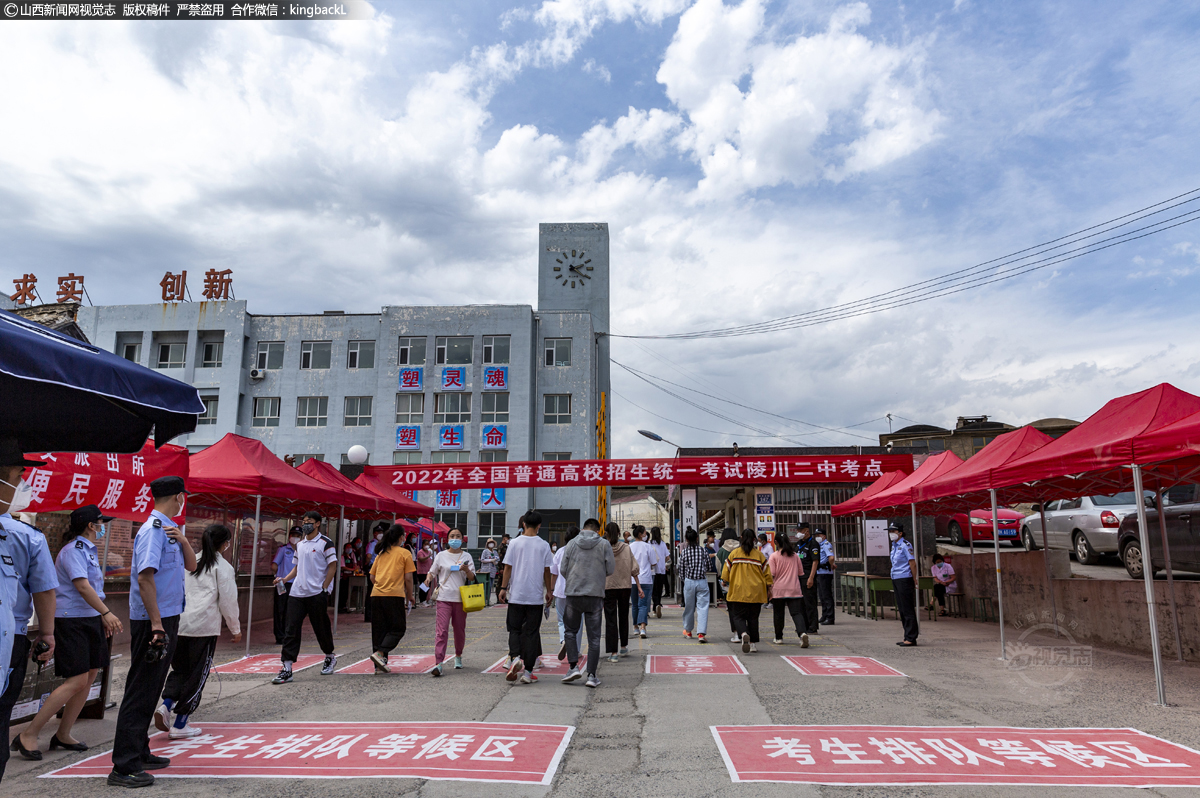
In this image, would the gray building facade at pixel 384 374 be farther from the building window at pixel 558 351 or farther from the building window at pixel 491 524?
the building window at pixel 491 524

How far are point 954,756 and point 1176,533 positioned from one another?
899 cm

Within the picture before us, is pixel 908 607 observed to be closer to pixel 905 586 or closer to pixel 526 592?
pixel 905 586

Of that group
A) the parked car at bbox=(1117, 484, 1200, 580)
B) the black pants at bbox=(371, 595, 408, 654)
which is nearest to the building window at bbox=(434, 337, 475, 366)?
the black pants at bbox=(371, 595, 408, 654)

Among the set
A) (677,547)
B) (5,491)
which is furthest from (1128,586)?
(677,547)

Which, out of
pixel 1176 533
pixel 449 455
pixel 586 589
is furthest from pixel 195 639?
pixel 449 455

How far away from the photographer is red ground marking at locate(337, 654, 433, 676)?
9.30m

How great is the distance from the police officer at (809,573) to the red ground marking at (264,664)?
7495mm

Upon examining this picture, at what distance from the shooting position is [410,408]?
1581 inches

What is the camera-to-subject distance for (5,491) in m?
3.60

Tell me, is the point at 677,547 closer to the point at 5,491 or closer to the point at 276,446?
the point at 5,491

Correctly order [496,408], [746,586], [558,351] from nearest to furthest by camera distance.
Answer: [746,586] → [496,408] → [558,351]

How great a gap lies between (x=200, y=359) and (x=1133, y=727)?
143ft

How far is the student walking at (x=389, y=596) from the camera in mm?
9000

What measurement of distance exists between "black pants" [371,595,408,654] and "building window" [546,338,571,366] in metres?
32.6
